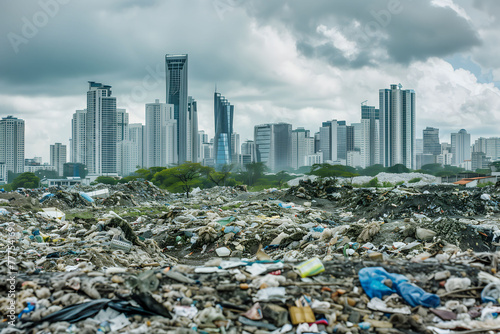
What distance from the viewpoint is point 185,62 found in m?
114

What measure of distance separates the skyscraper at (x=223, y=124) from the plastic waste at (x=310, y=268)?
104 metres

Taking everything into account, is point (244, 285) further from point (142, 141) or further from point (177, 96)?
point (177, 96)

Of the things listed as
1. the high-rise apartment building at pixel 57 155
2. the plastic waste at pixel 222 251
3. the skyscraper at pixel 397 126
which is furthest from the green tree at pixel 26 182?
the skyscraper at pixel 397 126

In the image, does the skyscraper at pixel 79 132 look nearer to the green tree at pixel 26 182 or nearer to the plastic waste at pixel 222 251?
the green tree at pixel 26 182

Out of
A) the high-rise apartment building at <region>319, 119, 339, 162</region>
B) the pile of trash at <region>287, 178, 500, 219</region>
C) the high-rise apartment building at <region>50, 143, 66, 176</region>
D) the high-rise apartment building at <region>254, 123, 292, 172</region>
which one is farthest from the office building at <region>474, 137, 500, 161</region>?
the high-rise apartment building at <region>50, 143, 66, 176</region>

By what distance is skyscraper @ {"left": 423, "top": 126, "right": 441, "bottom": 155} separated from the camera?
97875 mm

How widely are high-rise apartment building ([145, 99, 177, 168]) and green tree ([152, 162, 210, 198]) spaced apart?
39309 millimetres

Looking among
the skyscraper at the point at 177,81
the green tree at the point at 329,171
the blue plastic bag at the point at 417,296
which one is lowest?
the blue plastic bag at the point at 417,296

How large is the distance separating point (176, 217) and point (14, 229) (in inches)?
168

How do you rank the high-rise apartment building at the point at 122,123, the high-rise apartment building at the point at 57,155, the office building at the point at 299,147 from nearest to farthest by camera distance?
the high-rise apartment building at the point at 122,123
the high-rise apartment building at the point at 57,155
the office building at the point at 299,147

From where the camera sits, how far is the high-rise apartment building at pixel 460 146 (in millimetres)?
96675

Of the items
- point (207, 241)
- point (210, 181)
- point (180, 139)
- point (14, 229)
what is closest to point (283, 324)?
point (207, 241)

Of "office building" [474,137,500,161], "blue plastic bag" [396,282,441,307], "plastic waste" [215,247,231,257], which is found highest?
"office building" [474,137,500,161]

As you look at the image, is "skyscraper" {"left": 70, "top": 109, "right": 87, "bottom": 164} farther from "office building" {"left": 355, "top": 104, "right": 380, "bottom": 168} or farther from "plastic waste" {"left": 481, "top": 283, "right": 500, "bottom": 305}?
"plastic waste" {"left": 481, "top": 283, "right": 500, "bottom": 305}
